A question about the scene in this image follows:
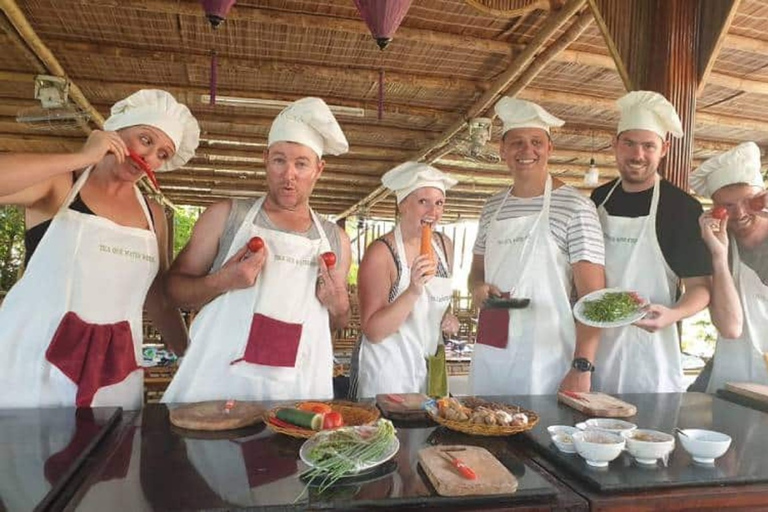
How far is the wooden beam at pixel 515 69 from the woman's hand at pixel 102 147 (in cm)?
292

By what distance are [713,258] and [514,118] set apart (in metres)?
1.13

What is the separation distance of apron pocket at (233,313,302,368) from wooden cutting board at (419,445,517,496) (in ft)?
2.92

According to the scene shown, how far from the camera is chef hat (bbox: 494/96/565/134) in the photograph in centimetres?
253

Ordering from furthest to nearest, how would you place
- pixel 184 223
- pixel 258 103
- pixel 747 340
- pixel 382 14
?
pixel 184 223 < pixel 258 103 < pixel 747 340 < pixel 382 14

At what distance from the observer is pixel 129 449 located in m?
1.49

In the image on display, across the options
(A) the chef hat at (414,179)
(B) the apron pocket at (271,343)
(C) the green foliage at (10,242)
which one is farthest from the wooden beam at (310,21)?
(C) the green foliage at (10,242)

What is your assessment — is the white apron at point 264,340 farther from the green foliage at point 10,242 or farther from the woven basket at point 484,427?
the green foliage at point 10,242

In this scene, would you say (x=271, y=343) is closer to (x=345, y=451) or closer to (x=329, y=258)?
(x=329, y=258)

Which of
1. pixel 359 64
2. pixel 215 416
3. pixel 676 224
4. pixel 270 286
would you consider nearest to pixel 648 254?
pixel 676 224

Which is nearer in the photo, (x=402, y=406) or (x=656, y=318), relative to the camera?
(x=402, y=406)

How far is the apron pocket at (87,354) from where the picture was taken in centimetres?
198

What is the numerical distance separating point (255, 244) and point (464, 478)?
124 cm

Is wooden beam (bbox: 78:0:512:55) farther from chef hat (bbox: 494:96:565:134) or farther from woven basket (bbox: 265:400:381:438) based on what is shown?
woven basket (bbox: 265:400:381:438)

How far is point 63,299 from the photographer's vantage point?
2.00 metres
